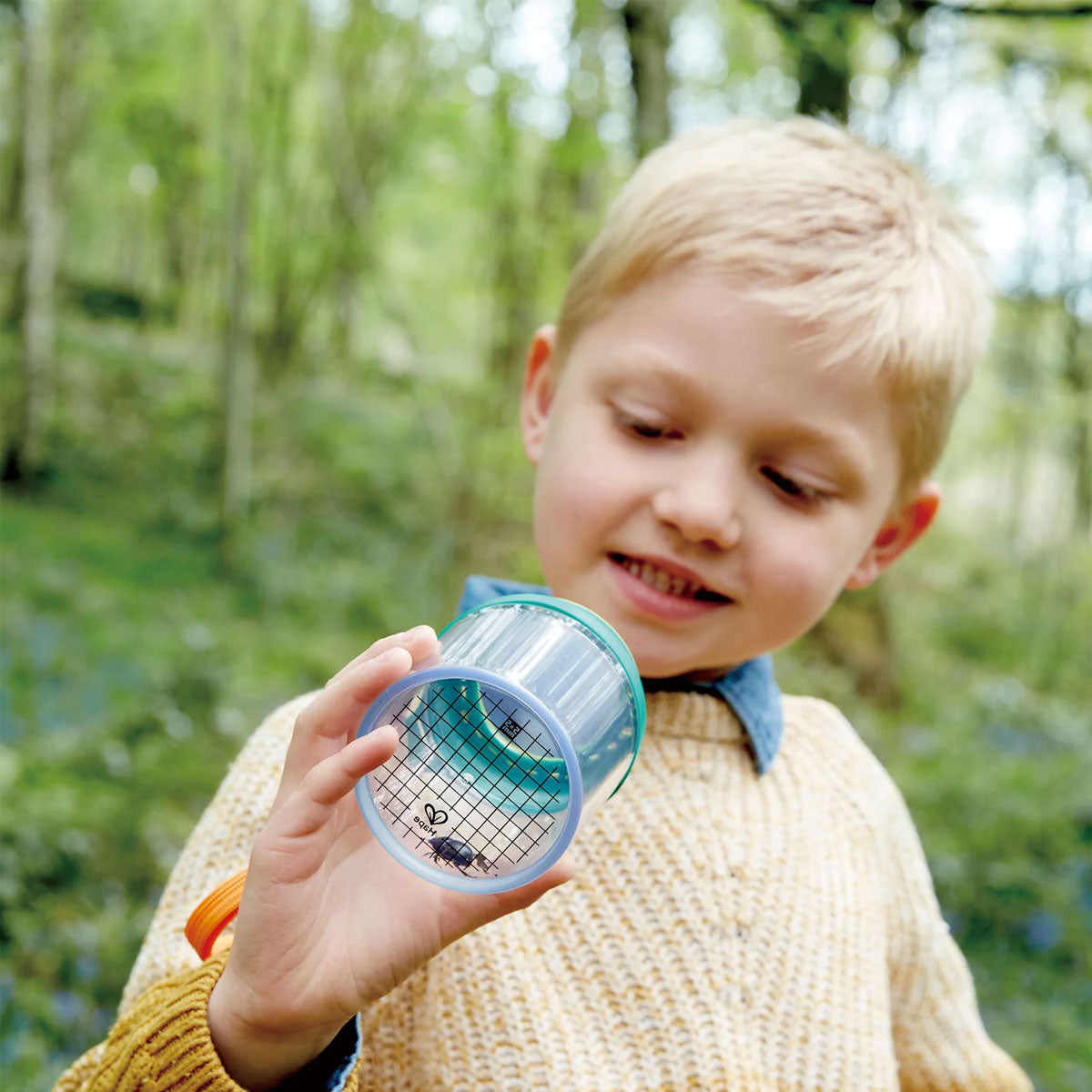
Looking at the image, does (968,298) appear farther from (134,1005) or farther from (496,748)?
(134,1005)

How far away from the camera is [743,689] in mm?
1584

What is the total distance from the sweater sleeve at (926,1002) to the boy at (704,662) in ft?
0.05

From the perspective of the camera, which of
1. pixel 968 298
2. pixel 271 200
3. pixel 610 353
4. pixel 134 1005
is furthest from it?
pixel 271 200

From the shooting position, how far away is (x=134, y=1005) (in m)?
1.19

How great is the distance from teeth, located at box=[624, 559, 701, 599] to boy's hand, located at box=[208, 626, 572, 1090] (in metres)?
0.47

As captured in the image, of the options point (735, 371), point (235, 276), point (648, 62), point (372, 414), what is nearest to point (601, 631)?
point (735, 371)

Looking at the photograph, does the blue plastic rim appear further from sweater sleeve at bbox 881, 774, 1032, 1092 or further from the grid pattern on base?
sweater sleeve at bbox 881, 774, 1032, 1092

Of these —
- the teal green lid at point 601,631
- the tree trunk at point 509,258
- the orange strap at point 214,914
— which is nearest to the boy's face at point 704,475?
the teal green lid at point 601,631

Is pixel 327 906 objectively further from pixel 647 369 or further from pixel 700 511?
pixel 647 369

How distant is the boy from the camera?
1284 mm

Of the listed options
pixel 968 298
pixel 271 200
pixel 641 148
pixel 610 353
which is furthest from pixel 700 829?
pixel 271 200

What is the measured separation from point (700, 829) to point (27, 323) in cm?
974

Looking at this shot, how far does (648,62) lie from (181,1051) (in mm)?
4048

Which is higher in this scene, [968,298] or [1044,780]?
[968,298]
